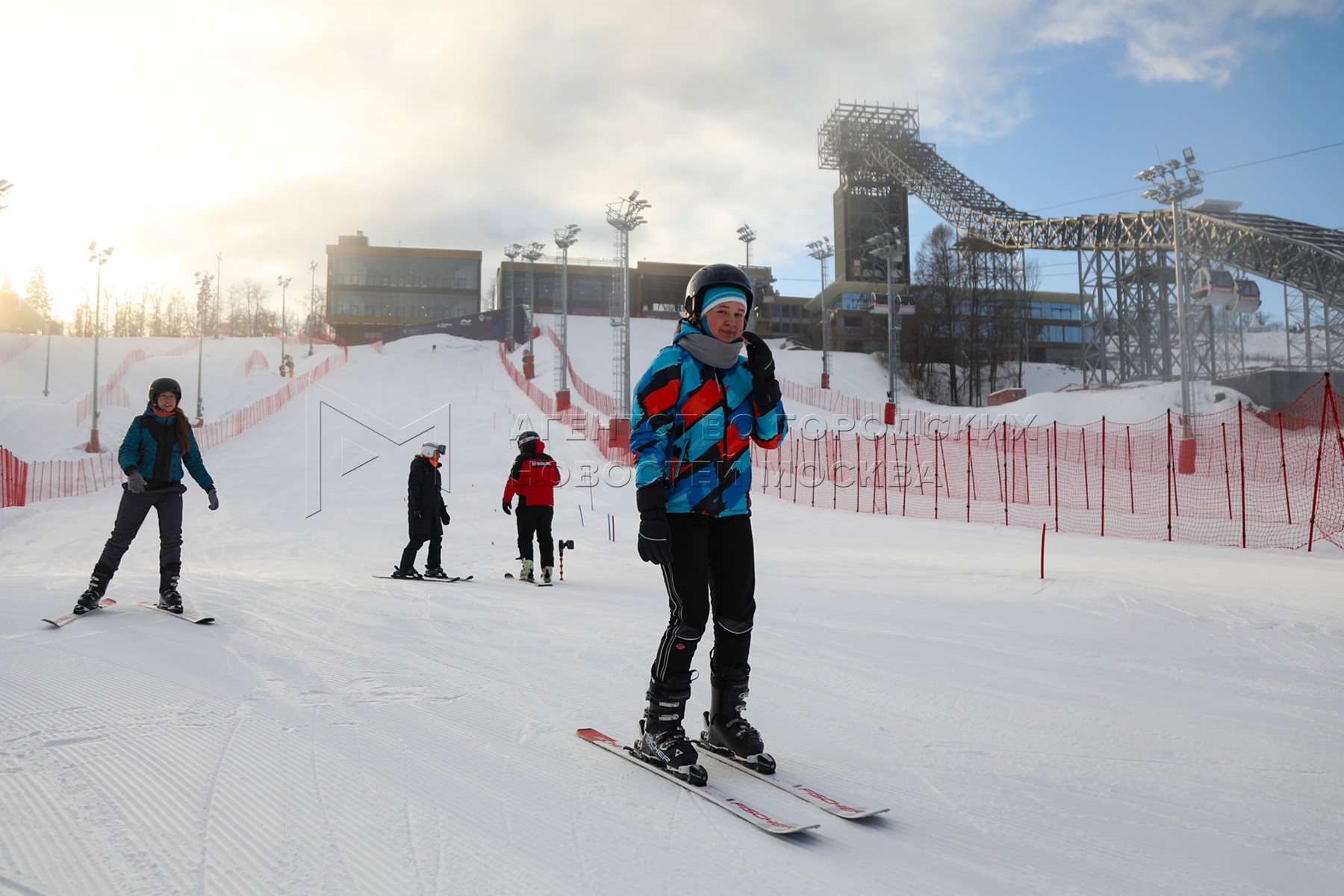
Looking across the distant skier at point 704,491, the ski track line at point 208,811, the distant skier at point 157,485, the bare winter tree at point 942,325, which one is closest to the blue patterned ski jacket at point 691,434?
the distant skier at point 704,491

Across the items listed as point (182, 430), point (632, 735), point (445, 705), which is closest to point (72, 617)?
point (182, 430)

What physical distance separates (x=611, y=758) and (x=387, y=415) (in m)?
30.9

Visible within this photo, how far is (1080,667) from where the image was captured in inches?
185

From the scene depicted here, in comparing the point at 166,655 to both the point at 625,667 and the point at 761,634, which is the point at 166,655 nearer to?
the point at 625,667

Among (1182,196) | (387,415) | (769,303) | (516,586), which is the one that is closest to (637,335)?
(769,303)

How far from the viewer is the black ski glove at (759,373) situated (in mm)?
3135

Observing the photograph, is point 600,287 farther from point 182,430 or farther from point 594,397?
point 182,430

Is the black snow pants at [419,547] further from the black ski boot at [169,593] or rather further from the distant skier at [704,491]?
the distant skier at [704,491]

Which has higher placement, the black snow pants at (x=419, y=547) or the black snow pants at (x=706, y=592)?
the black snow pants at (x=706, y=592)

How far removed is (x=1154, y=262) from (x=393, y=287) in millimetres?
60499

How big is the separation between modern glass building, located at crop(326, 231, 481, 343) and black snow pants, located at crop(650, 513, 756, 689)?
243ft

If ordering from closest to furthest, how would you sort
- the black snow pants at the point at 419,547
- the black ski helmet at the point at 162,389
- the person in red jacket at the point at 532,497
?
the black ski helmet at the point at 162,389 → the person in red jacket at the point at 532,497 → the black snow pants at the point at 419,547

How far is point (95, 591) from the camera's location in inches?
235

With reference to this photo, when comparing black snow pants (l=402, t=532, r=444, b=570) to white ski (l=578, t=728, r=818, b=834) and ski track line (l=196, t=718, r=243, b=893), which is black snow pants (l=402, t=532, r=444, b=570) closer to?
ski track line (l=196, t=718, r=243, b=893)
